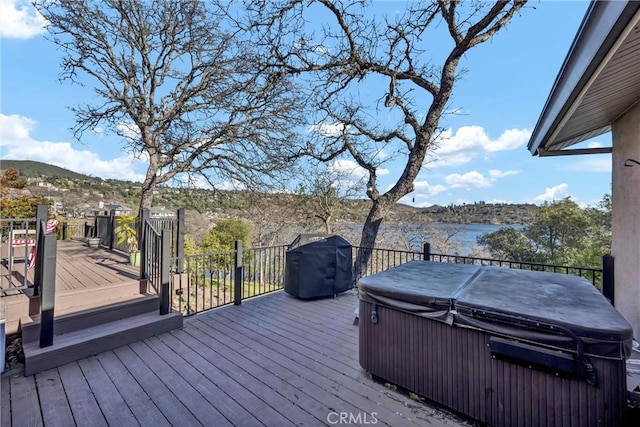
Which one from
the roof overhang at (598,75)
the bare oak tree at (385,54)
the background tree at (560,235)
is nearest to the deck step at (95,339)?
the bare oak tree at (385,54)

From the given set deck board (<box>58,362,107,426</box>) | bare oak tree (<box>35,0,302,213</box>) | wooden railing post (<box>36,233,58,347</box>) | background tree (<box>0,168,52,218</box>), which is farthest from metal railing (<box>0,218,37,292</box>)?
bare oak tree (<box>35,0,302,213</box>)

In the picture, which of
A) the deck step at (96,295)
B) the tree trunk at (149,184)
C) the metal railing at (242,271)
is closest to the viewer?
the deck step at (96,295)

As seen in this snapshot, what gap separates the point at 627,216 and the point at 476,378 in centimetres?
275

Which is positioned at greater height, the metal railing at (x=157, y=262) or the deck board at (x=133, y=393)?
the metal railing at (x=157, y=262)

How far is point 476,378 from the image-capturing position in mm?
1893

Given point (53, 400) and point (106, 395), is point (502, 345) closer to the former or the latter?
point (106, 395)

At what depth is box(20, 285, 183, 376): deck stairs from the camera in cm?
268

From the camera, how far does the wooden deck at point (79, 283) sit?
3.12 meters

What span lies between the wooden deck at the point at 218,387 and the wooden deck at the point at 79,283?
2.94ft

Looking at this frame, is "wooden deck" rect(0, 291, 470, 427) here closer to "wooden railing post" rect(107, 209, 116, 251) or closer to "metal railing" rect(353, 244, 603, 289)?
"metal railing" rect(353, 244, 603, 289)

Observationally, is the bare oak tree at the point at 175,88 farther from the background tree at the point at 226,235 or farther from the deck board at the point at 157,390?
the deck board at the point at 157,390

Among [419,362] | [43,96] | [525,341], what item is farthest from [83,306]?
[43,96]

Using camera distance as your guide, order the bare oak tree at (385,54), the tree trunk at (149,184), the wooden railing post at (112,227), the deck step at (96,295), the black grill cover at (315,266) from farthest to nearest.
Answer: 1. the tree trunk at (149,184)
2. the wooden railing post at (112,227)
3. the bare oak tree at (385,54)
4. the black grill cover at (315,266)
5. the deck step at (96,295)

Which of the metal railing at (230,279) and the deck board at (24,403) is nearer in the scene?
the deck board at (24,403)
